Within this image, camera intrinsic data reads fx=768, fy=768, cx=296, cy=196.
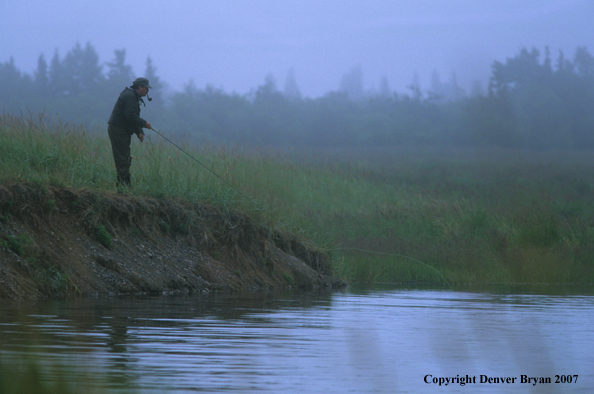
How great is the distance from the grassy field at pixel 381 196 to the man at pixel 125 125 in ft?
1.00

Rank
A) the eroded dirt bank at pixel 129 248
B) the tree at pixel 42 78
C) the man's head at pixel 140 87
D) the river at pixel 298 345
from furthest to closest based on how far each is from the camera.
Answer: the tree at pixel 42 78 < the man's head at pixel 140 87 < the eroded dirt bank at pixel 129 248 < the river at pixel 298 345

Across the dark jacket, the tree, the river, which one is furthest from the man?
the tree

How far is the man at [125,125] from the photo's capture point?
43.5 ft

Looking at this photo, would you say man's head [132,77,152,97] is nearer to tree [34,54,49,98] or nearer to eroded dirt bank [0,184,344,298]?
eroded dirt bank [0,184,344,298]

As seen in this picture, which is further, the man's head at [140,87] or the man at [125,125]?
the man's head at [140,87]

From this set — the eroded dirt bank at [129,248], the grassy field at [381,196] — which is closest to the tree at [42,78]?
the grassy field at [381,196]

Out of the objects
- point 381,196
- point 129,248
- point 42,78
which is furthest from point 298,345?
point 42,78

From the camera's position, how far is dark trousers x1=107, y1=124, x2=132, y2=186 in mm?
13320

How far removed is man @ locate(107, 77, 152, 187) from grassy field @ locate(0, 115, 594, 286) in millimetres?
306

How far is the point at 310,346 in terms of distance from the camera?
6.65 meters

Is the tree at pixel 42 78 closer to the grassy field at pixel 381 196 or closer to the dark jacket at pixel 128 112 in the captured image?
the grassy field at pixel 381 196

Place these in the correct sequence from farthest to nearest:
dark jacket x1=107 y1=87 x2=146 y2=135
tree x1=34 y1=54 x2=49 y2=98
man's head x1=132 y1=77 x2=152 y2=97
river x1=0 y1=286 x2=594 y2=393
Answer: tree x1=34 y1=54 x2=49 y2=98, man's head x1=132 y1=77 x2=152 y2=97, dark jacket x1=107 y1=87 x2=146 y2=135, river x1=0 y1=286 x2=594 y2=393

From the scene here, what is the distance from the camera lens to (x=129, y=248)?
12.3 metres

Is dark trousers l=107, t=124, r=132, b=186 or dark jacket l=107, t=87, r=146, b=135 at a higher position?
dark jacket l=107, t=87, r=146, b=135
